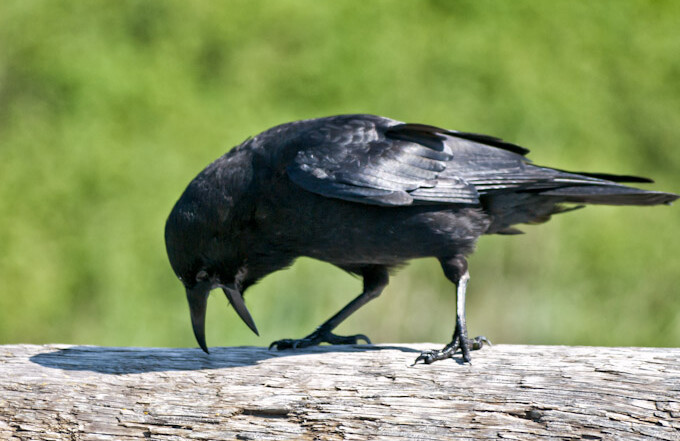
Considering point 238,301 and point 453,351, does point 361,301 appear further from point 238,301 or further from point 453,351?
point 453,351

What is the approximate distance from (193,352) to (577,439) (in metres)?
1.67

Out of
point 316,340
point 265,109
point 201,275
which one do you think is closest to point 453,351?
point 316,340

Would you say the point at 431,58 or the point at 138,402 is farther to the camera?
the point at 431,58

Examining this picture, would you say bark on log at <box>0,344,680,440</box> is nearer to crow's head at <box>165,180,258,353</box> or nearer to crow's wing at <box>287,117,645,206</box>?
crow's head at <box>165,180,258,353</box>

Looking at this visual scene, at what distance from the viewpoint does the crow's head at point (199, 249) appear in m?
3.63

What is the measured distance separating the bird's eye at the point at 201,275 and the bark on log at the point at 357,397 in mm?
518

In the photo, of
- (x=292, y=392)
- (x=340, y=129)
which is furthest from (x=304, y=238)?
(x=292, y=392)

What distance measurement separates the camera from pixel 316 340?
157 inches

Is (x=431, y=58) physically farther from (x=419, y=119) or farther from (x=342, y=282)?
(x=342, y=282)

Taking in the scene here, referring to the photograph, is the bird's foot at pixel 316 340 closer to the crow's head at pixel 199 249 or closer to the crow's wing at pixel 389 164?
the crow's head at pixel 199 249

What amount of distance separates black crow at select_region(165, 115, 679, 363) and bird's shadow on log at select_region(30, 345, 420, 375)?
15 cm

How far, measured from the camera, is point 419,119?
24.4 feet

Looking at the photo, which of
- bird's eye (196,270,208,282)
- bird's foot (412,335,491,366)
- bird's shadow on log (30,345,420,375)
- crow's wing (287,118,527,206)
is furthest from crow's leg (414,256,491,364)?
bird's eye (196,270,208,282)

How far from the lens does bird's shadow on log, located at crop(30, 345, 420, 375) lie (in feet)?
10.8
